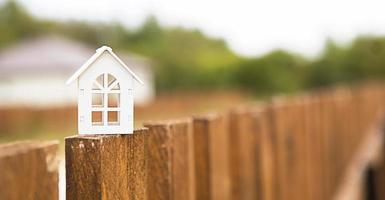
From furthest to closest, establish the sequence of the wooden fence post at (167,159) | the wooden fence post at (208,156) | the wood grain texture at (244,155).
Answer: the wood grain texture at (244,155) → the wooden fence post at (208,156) → the wooden fence post at (167,159)

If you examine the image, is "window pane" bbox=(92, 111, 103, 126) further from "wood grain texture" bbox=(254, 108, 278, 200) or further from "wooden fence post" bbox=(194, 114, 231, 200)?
"wood grain texture" bbox=(254, 108, 278, 200)

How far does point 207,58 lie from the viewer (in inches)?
3078

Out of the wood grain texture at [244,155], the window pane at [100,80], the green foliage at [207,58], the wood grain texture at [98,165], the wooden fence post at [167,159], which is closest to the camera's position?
the wood grain texture at [98,165]

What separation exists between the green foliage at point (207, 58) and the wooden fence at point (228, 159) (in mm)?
37251

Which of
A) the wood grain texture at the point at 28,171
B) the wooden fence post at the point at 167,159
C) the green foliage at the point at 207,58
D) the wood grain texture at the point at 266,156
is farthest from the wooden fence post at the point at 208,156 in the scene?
the green foliage at the point at 207,58

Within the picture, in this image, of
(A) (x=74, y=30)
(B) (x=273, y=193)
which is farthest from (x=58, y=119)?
(A) (x=74, y=30)

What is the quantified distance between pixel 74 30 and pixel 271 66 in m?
36.5

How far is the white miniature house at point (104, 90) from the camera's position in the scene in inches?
59.9

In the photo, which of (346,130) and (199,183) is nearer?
(199,183)

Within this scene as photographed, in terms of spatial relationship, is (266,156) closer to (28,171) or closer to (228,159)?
(228,159)

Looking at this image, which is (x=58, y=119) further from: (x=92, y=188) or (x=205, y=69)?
(x=205, y=69)

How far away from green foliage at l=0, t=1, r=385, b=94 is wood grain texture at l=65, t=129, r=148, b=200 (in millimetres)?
41439

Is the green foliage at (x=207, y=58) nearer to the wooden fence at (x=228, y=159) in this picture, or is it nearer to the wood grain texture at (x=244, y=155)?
the wooden fence at (x=228, y=159)

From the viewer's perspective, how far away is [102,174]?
147 cm
